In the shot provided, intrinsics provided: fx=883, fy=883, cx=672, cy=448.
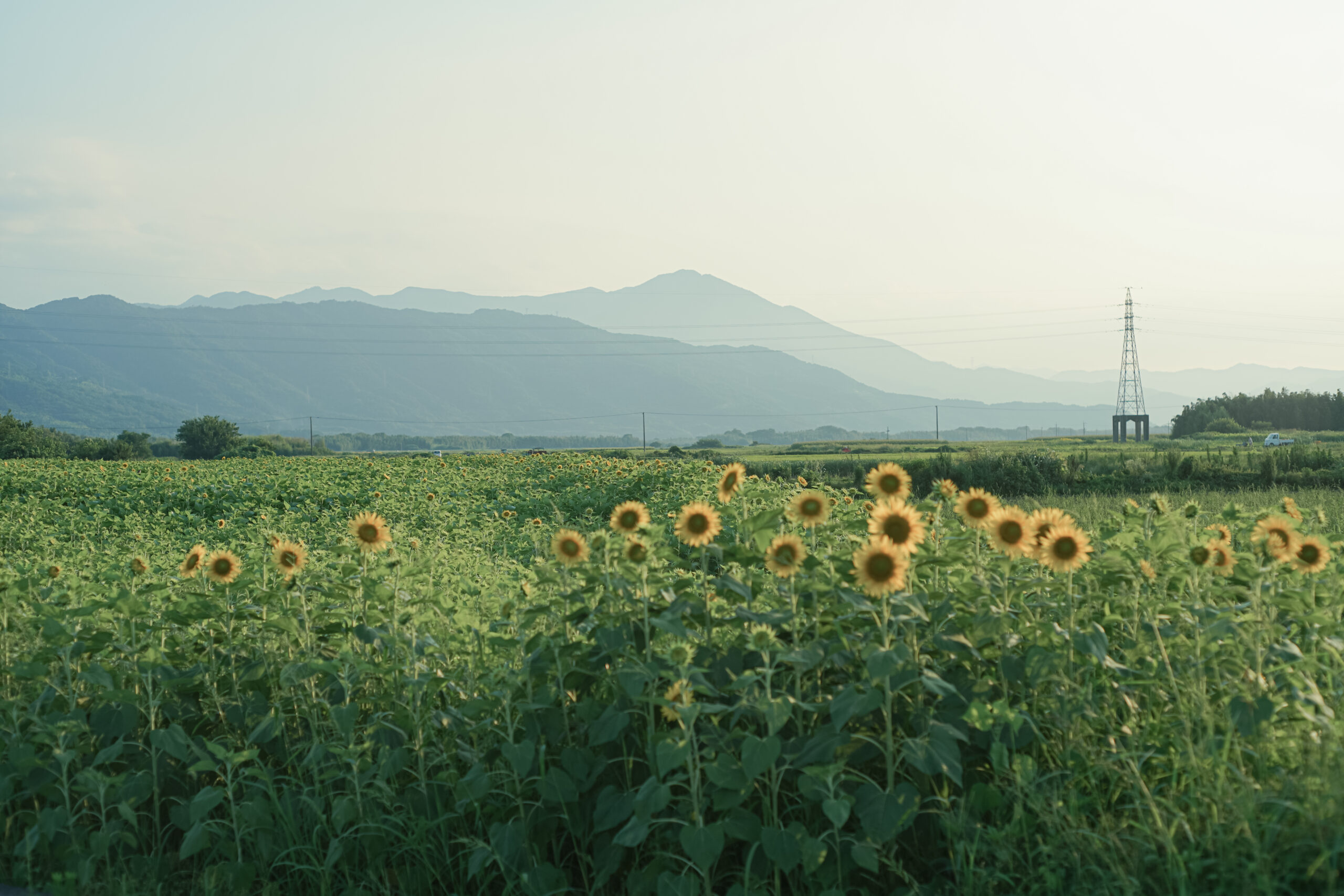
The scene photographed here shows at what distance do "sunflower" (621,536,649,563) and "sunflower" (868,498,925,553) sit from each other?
848 millimetres

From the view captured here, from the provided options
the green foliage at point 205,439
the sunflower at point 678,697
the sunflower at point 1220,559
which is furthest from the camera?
the green foliage at point 205,439

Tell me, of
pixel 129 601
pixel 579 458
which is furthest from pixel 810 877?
pixel 579 458

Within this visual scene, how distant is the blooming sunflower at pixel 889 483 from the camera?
12.1 feet

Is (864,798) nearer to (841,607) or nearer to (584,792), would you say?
(841,607)

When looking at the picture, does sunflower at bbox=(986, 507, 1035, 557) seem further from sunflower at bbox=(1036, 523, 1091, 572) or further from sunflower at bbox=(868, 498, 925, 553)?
sunflower at bbox=(868, 498, 925, 553)

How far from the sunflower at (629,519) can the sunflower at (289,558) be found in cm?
155

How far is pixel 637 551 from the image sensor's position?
3381mm

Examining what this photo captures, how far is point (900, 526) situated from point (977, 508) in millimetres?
413

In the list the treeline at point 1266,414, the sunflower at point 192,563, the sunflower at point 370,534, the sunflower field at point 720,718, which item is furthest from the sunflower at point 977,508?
the treeline at point 1266,414

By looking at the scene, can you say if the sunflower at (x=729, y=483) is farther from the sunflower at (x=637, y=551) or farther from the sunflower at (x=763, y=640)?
the sunflower at (x=763, y=640)

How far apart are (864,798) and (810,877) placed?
17.4 inches

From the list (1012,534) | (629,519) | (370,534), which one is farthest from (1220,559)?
(370,534)

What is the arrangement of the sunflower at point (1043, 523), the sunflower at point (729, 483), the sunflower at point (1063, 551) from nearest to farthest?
the sunflower at point (1063, 551) → the sunflower at point (1043, 523) → the sunflower at point (729, 483)

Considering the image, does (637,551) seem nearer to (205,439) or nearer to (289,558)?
(289,558)
